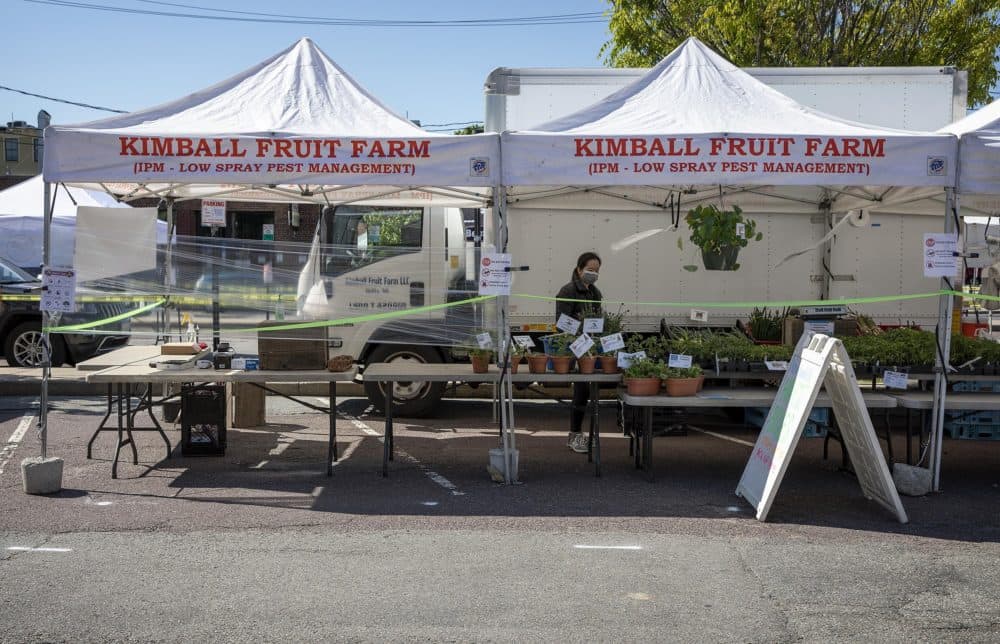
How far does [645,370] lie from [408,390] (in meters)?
3.89

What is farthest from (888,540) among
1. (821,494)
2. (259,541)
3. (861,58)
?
(861,58)

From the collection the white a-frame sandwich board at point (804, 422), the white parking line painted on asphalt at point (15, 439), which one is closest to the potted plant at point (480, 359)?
the white a-frame sandwich board at point (804, 422)

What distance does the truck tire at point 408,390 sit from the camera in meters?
10.3

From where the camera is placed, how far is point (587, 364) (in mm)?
7559

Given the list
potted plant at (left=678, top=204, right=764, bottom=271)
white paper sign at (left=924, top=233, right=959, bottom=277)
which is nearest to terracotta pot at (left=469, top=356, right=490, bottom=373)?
potted plant at (left=678, top=204, right=764, bottom=271)

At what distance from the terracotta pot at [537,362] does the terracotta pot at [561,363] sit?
0.19 feet

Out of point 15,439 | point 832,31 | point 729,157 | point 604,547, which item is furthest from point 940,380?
point 832,31

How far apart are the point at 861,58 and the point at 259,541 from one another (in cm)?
1366

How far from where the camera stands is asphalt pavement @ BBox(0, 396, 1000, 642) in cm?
455

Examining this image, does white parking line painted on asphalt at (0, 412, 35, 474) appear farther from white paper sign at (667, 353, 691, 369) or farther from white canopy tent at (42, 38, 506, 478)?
white paper sign at (667, 353, 691, 369)

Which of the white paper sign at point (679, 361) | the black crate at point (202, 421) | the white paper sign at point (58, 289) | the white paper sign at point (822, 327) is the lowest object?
the black crate at point (202, 421)

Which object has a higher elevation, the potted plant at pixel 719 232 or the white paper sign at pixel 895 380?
the potted plant at pixel 719 232

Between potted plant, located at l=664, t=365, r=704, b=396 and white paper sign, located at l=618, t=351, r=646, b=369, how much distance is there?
0.86 ft

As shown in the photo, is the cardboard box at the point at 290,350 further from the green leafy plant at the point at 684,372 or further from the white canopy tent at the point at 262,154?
the green leafy plant at the point at 684,372
